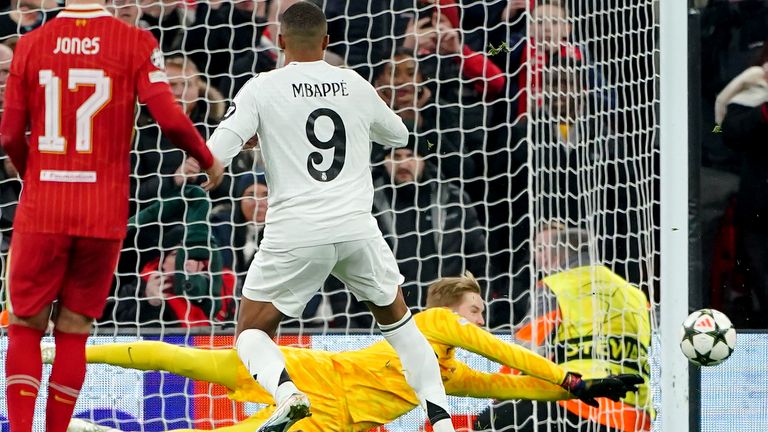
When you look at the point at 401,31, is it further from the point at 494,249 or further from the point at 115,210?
the point at 115,210

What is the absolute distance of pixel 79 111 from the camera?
4.37m

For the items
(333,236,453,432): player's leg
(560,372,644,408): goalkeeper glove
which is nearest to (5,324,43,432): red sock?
(333,236,453,432): player's leg

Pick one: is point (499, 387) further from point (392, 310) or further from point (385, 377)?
point (392, 310)

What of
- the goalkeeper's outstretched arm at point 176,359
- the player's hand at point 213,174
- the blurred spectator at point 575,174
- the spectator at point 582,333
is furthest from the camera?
the blurred spectator at point 575,174

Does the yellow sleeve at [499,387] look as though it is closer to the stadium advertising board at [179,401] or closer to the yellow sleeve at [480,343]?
the yellow sleeve at [480,343]

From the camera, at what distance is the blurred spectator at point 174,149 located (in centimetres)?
711

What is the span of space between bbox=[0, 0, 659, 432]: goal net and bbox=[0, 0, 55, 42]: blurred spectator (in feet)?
1.43

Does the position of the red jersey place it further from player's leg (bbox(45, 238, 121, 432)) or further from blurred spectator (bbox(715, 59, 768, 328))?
blurred spectator (bbox(715, 59, 768, 328))

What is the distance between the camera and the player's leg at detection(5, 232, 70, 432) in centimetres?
437

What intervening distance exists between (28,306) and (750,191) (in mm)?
4213

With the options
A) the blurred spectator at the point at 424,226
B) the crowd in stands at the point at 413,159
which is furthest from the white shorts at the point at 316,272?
the blurred spectator at the point at 424,226

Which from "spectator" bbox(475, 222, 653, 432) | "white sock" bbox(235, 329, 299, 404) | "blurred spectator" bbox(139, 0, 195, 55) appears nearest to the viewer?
"white sock" bbox(235, 329, 299, 404)

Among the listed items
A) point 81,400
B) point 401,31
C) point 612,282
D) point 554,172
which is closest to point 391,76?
point 401,31

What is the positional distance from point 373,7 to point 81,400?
2643 millimetres
